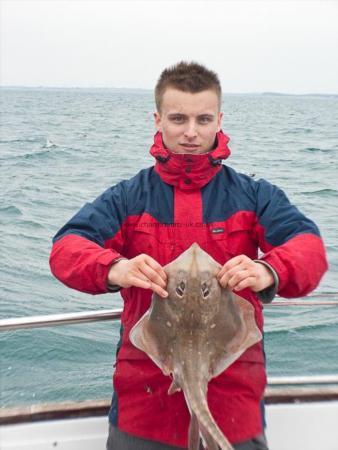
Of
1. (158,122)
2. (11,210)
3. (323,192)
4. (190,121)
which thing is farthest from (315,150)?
(190,121)

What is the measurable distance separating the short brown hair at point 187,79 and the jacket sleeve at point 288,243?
0.63 m

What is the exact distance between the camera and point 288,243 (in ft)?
9.42

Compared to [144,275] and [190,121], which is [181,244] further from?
[190,121]

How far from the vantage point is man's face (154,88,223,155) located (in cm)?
323

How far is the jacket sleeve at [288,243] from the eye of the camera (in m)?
2.76

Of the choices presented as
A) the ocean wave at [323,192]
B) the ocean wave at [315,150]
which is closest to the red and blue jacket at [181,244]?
the ocean wave at [323,192]

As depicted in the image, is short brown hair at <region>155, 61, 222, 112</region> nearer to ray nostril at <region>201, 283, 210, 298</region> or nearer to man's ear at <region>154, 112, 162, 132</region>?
man's ear at <region>154, 112, 162, 132</region>

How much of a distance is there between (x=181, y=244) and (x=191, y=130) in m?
0.64

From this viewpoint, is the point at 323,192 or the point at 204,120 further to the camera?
the point at 323,192

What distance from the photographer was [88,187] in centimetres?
2170

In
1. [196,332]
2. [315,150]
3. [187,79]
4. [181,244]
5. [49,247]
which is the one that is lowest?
[315,150]

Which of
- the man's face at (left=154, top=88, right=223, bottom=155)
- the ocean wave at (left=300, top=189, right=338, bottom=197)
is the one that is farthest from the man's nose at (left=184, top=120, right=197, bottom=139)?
the ocean wave at (left=300, top=189, right=338, bottom=197)

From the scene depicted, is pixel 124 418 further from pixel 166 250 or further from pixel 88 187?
pixel 88 187

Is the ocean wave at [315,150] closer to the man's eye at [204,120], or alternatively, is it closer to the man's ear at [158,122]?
the man's ear at [158,122]
